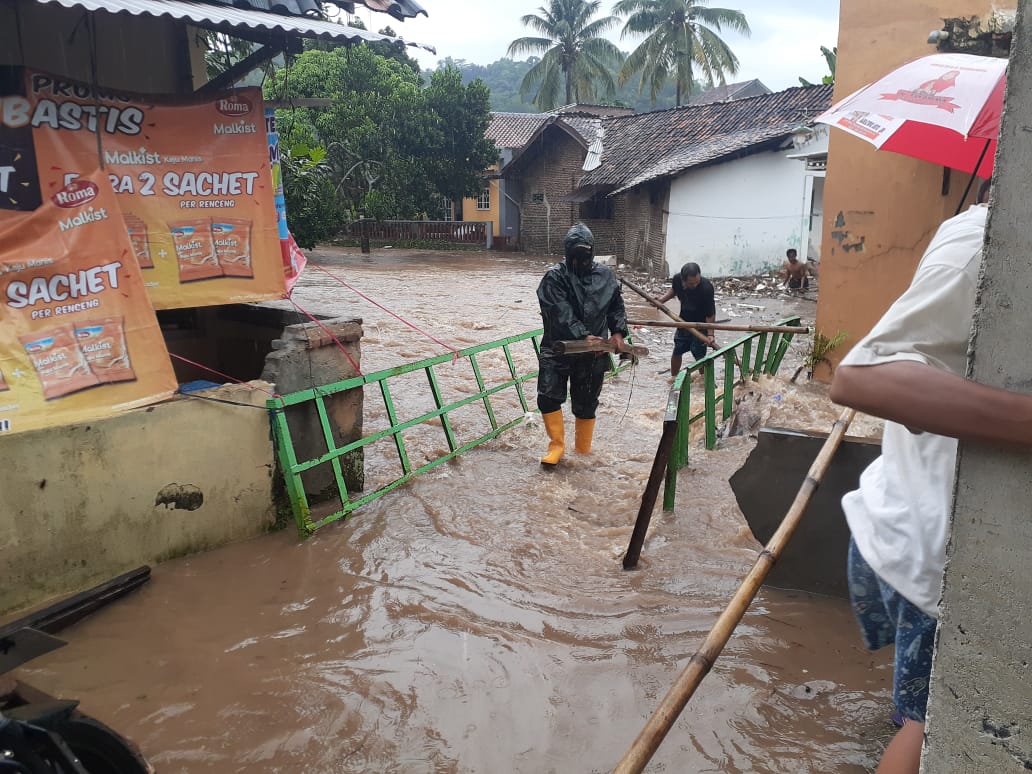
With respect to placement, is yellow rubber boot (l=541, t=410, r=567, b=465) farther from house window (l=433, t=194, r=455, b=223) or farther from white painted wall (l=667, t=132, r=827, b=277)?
house window (l=433, t=194, r=455, b=223)

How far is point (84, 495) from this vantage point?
419cm

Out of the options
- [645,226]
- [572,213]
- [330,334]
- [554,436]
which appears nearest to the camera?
[330,334]

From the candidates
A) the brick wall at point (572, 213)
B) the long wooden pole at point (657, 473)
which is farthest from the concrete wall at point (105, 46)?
the brick wall at point (572, 213)

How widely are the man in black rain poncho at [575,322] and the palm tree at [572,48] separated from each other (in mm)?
35311

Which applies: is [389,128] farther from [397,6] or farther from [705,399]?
[705,399]

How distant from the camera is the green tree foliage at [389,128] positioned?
27.6 meters

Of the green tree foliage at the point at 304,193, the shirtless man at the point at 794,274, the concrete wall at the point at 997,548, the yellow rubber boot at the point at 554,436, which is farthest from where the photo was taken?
the shirtless man at the point at 794,274

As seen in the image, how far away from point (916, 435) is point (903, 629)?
1.31 ft

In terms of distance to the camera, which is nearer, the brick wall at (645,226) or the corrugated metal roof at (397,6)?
the corrugated metal roof at (397,6)

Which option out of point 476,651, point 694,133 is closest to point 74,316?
point 476,651

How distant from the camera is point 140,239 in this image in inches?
191

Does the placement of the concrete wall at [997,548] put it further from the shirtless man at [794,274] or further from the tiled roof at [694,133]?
the tiled roof at [694,133]

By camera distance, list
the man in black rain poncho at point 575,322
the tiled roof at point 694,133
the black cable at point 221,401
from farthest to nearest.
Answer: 1. the tiled roof at point 694,133
2. the man in black rain poncho at point 575,322
3. the black cable at point 221,401

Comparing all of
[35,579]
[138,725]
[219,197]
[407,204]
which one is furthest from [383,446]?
[407,204]
